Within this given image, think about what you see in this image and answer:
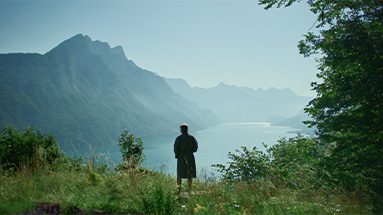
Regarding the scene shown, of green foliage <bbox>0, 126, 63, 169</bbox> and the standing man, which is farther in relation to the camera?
green foliage <bbox>0, 126, 63, 169</bbox>

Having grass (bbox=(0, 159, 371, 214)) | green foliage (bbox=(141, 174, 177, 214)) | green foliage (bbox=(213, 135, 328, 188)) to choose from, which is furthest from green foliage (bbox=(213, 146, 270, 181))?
green foliage (bbox=(141, 174, 177, 214))

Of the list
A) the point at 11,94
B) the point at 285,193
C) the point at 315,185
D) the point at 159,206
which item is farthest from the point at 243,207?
the point at 11,94

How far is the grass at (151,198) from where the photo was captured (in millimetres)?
4543

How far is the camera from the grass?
454cm

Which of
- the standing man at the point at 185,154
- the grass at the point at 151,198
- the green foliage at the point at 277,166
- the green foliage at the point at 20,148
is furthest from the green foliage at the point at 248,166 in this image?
the green foliage at the point at 20,148

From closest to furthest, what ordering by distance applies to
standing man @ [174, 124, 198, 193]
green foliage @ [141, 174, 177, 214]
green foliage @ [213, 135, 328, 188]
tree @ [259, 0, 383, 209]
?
1. green foliage @ [141, 174, 177, 214]
2. tree @ [259, 0, 383, 209]
3. standing man @ [174, 124, 198, 193]
4. green foliage @ [213, 135, 328, 188]

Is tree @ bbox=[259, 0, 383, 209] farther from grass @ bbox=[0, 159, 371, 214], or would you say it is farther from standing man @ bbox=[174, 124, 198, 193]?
standing man @ bbox=[174, 124, 198, 193]

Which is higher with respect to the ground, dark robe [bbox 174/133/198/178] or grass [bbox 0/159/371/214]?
dark robe [bbox 174/133/198/178]

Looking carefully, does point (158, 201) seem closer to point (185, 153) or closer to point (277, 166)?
point (185, 153)

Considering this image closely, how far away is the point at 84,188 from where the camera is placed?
5824mm

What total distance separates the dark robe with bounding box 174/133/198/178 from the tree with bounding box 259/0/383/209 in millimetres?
3756

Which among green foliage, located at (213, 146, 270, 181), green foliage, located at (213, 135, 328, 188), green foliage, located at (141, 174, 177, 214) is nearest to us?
green foliage, located at (141, 174, 177, 214)

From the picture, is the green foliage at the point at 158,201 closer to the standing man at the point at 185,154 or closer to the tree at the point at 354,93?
the standing man at the point at 185,154

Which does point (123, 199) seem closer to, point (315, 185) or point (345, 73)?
point (315, 185)
